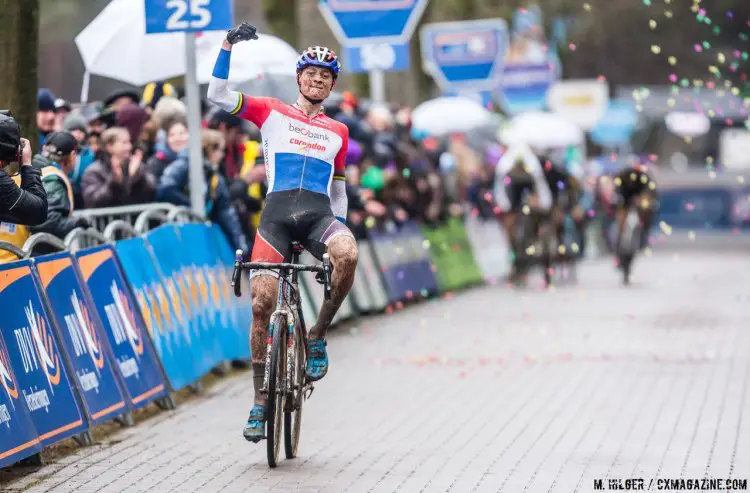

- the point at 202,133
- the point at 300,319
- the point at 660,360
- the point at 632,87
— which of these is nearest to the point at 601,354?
the point at 660,360

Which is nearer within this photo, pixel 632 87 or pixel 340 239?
pixel 340 239

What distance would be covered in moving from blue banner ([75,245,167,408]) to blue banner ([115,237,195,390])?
6.6 inches

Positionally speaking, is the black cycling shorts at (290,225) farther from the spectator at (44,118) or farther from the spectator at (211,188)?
the spectator at (211,188)

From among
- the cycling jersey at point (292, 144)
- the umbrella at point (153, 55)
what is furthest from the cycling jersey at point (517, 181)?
the cycling jersey at point (292, 144)

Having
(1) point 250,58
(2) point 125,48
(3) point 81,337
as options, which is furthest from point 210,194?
(3) point 81,337

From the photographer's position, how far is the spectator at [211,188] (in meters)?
14.1

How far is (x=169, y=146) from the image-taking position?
1452 cm

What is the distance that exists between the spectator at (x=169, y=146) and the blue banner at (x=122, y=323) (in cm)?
305

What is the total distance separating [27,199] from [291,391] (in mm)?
1787

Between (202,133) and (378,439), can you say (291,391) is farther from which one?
(202,133)

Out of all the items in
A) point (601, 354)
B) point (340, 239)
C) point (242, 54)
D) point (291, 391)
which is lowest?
point (601, 354)

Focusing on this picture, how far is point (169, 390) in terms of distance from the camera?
1196cm

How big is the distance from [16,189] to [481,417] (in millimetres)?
3993

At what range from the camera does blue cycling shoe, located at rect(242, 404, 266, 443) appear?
9.06m
